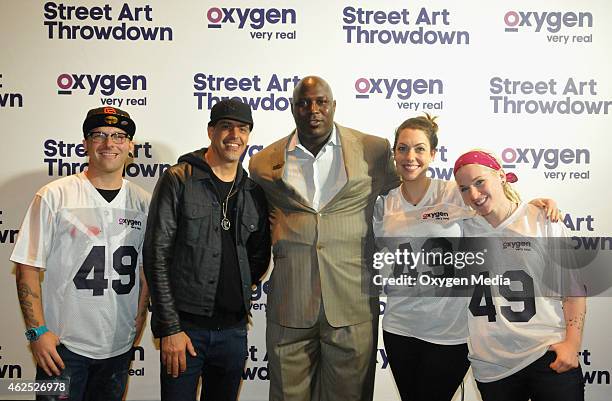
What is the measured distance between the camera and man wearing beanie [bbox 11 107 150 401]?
221 cm

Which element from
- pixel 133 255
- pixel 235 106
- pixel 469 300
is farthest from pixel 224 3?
pixel 469 300

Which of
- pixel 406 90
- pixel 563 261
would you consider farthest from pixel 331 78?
pixel 563 261

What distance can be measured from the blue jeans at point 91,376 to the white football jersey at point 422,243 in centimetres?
116

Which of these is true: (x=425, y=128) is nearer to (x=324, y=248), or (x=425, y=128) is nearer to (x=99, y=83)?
(x=324, y=248)

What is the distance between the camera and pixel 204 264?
2160 millimetres

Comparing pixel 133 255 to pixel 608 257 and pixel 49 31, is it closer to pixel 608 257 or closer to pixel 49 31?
pixel 49 31

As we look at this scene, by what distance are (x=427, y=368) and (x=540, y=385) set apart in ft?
1.46

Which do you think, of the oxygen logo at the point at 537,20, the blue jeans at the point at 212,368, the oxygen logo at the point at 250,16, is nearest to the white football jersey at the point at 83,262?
the blue jeans at the point at 212,368

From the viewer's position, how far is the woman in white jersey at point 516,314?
2154 millimetres

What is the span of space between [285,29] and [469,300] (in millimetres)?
1633

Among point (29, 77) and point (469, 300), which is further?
point (29, 77)

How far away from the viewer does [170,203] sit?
85.4 inches

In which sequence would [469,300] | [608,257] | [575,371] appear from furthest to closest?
[608,257] < [469,300] < [575,371]

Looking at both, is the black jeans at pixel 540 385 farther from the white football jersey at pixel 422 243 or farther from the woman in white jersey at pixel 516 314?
the white football jersey at pixel 422 243
